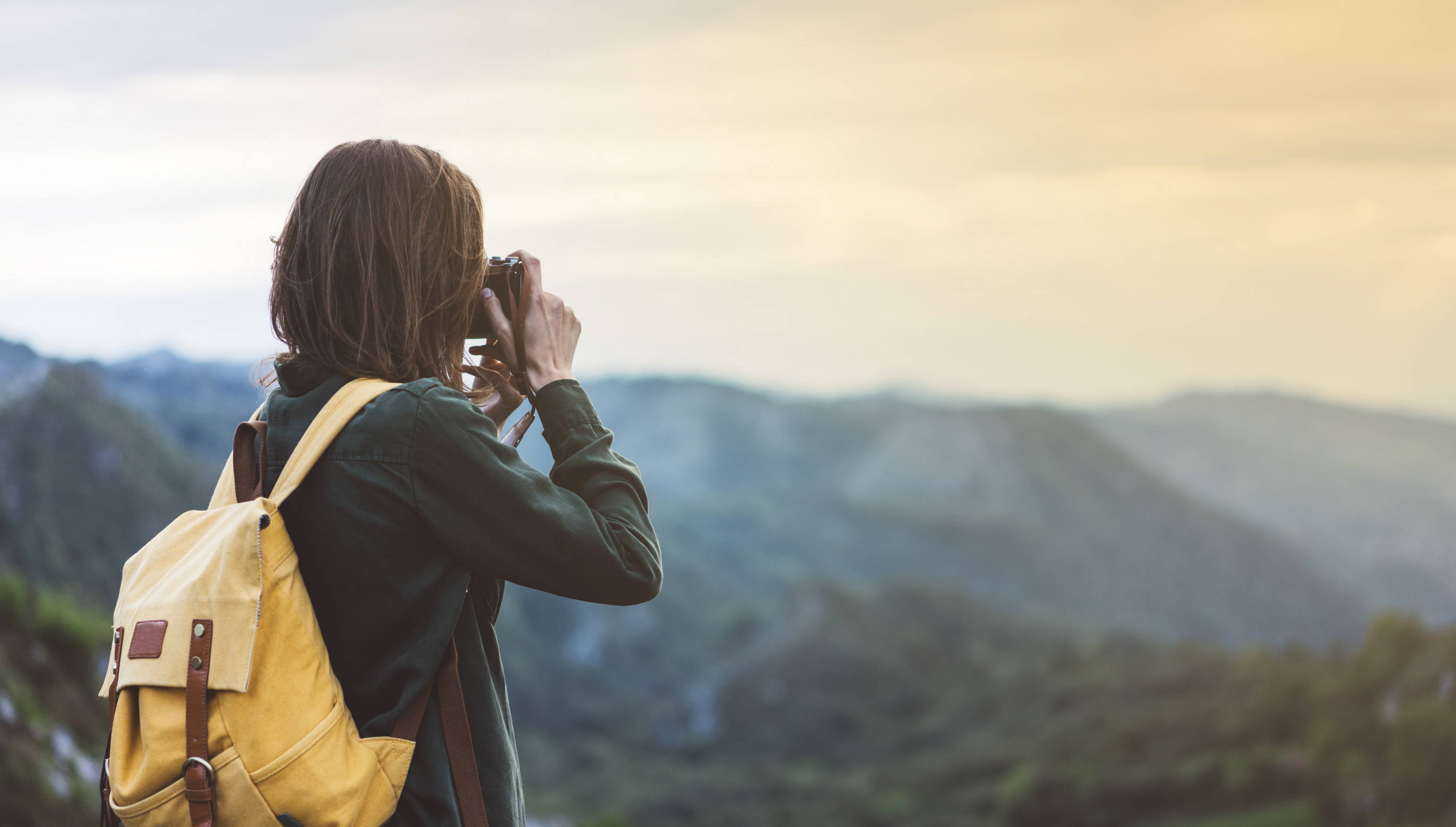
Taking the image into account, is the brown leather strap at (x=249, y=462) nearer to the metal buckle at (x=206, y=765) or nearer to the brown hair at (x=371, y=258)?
the brown hair at (x=371, y=258)

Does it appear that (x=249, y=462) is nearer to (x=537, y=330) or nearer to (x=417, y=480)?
(x=417, y=480)

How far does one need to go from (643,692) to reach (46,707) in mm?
42519

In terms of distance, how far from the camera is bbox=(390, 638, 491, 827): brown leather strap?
5.15 feet

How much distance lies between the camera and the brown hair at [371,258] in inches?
63.0

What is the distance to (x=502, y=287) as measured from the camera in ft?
5.95

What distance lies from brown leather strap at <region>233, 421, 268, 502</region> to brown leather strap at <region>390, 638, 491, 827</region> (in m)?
0.37

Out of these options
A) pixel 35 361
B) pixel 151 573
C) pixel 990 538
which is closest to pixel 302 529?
pixel 151 573

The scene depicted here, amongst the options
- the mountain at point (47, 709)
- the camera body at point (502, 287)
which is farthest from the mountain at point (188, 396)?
the camera body at point (502, 287)

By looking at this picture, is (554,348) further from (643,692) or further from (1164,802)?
(643,692)

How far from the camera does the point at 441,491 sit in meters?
1.51

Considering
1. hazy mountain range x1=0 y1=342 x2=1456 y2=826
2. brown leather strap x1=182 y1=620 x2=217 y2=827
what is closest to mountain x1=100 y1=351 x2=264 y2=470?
hazy mountain range x1=0 y1=342 x2=1456 y2=826

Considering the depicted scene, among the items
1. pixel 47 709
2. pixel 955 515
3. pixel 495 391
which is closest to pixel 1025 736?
pixel 955 515

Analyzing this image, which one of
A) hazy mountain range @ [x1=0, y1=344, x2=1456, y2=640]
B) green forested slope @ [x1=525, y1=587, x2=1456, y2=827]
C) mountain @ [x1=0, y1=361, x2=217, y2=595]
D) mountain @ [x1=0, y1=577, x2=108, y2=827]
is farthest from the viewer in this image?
hazy mountain range @ [x1=0, y1=344, x2=1456, y2=640]

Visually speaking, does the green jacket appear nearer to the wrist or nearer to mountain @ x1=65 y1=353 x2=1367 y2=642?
the wrist
